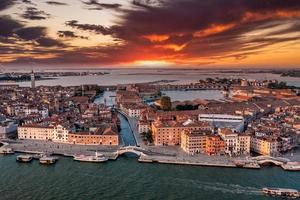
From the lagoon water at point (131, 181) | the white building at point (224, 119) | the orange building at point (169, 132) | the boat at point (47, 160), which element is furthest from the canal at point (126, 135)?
the white building at point (224, 119)

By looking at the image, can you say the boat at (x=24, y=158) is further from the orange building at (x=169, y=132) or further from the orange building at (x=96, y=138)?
the orange building at (x=169, y=132)

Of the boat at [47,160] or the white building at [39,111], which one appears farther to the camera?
the white building at [39,111]

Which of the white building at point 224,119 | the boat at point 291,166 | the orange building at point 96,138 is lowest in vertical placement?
the boat at point 291,166

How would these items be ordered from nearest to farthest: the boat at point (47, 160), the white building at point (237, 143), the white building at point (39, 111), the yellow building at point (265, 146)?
the boat at point (47, 160) < the yellow building at point (265, 146) < the white building at point (237, 143) < the white building at point (39, 111)

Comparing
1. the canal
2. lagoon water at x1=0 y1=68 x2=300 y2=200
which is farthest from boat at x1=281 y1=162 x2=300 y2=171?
the canal

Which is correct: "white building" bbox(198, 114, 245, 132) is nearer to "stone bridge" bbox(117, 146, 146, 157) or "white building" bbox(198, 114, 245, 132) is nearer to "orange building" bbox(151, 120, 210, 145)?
"orange building" bbox(151, 120, 210, 145)

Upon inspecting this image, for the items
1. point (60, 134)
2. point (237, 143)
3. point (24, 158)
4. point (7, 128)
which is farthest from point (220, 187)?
point (7, 128)

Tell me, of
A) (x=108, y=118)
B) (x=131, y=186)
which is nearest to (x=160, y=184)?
(x=131, y=186)

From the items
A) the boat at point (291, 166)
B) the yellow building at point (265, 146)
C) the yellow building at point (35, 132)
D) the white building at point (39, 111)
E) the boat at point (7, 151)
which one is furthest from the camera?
the white building at point (39, 111)
